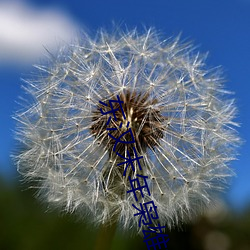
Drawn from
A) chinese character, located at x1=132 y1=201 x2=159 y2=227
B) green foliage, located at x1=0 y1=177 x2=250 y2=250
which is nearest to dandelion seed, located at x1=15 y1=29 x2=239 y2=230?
chinese character, located at x1=132 y1=201 x2=159 y2=227

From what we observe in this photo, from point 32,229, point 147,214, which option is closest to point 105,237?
point 147,214

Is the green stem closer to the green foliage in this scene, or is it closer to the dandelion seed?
the dandelion seed

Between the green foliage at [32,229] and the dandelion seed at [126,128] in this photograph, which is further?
the green foliage at [32,229]

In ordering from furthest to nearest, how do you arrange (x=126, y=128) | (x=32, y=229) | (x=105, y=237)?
1. (x=32, y=229)
2. (x=126, y=128)
3. (x=105, y=237)

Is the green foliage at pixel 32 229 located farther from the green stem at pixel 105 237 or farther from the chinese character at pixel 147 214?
the green stem at pixel 105 237

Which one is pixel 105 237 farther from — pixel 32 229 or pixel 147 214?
pixel 32 229

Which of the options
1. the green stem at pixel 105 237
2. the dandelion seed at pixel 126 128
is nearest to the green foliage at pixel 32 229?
the dandelion seed at pixel 126 128
